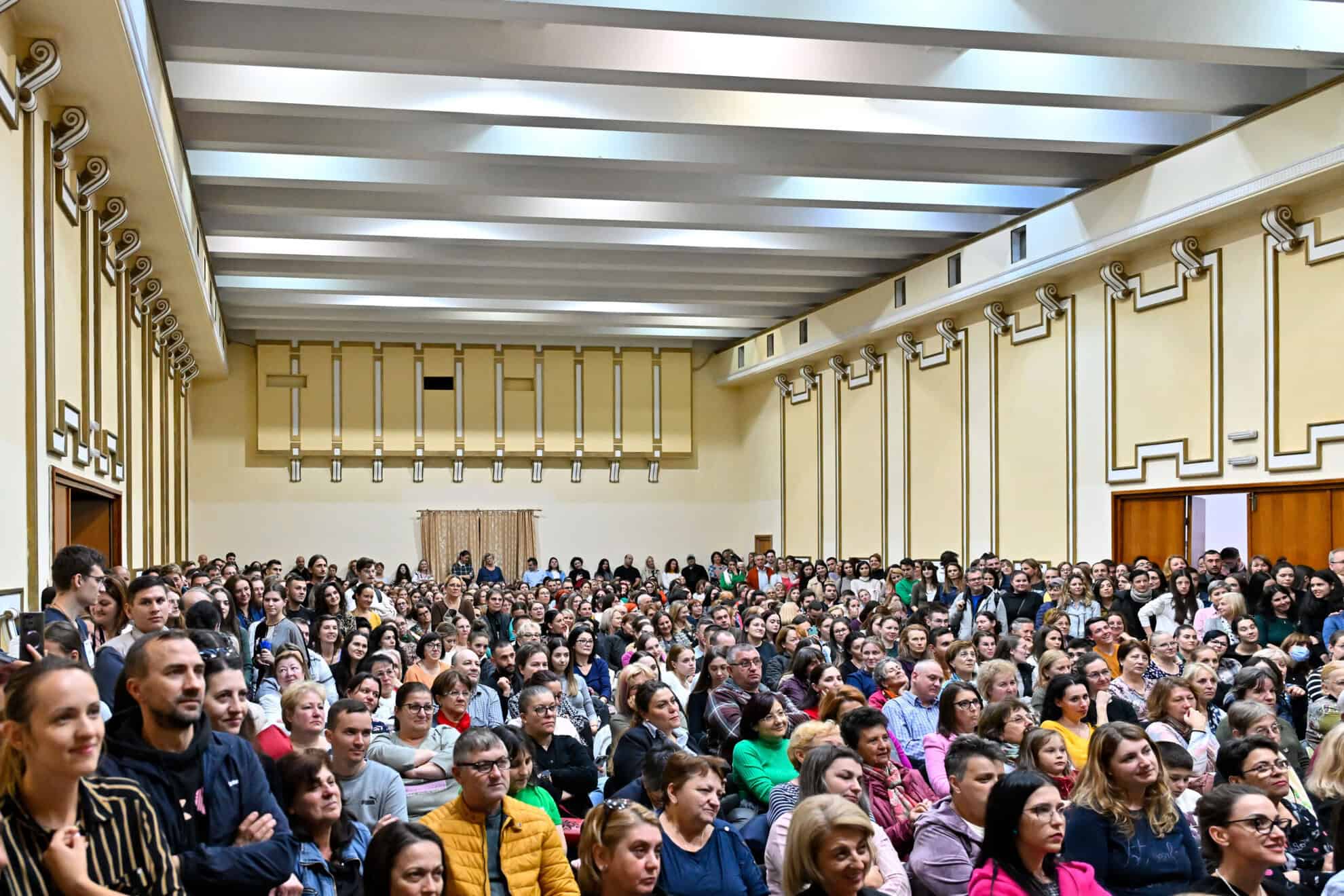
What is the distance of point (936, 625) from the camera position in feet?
31.0

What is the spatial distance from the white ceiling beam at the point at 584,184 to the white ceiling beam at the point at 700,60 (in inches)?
102

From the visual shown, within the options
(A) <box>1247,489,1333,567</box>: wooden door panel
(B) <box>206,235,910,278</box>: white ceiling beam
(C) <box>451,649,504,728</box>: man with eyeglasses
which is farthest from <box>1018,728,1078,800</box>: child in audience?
(B) <box>206,235,910,278</box>: white ceiling beam

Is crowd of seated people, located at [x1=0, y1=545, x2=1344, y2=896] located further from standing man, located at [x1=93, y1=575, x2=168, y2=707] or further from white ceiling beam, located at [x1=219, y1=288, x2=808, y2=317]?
white ceiling beam, located at [x1=219, y1=288, x2=808, y2=317]

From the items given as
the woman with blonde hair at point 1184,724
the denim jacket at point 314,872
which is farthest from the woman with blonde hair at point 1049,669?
the denim jacket at point 314,872

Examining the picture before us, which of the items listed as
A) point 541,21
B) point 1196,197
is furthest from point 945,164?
point 541,21

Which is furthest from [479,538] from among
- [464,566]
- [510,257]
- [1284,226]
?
[1284,226]

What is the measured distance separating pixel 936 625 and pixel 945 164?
190 inches

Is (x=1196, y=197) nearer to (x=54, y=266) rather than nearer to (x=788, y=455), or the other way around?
(x=54, y=266)

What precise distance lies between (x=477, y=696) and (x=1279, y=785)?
407 cm

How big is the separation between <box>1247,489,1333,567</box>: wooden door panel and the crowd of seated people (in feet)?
3.60

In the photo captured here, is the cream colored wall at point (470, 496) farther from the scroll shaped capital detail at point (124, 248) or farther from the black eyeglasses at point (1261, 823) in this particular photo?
the black eyeglasses at point (1261, 823)

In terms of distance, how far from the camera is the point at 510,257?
16125mm

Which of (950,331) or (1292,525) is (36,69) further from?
(950,331)

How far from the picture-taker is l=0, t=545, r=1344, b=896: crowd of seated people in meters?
3.13
